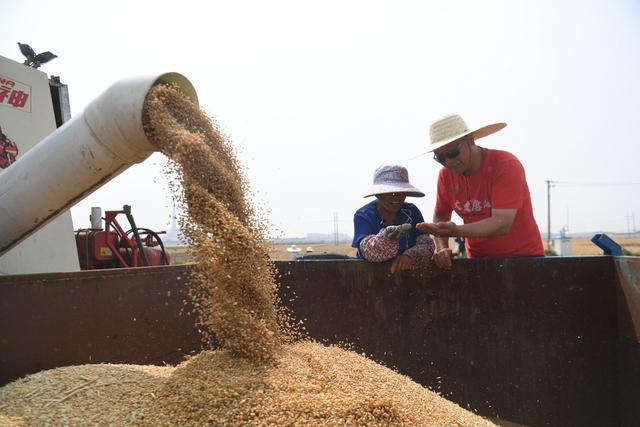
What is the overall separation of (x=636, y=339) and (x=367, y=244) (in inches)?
48.8

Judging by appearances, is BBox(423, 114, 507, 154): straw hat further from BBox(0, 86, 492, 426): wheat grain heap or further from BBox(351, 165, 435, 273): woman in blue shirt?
BBox(0, 86, 492, 426): wheat grain heap

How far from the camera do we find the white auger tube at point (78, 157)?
2.20 m

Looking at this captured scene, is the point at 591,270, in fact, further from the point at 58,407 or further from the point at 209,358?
the point at 58,407

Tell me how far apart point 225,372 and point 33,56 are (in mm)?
2676

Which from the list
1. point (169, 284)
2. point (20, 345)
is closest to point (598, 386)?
point (169, 284)

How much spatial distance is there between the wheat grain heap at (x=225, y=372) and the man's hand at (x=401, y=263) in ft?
1.56

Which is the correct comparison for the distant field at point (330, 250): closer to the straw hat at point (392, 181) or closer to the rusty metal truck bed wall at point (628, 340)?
the straw hat at point (392, 181)

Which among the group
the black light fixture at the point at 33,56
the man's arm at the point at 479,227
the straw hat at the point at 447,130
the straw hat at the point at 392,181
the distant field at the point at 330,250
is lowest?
the distant field at the point at 330,250

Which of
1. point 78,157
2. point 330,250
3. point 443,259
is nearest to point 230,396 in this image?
point 443,259

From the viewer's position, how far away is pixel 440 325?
2387mm

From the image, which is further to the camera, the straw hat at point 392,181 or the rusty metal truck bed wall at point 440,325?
the straw hat at point 392,181

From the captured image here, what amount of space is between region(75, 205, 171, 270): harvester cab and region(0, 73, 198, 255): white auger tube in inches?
69.2

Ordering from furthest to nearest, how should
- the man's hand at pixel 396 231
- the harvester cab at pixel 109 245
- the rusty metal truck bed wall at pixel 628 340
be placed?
1. the harvester cab at pixel 109 245
2. the man's hand at pixel 396 231
3. the rusty metal truck bed wall at pixel 628 340

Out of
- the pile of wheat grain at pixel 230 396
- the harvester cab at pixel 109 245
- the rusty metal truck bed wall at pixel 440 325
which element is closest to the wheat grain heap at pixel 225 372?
the pile of wheat grain at pixel 230 396
